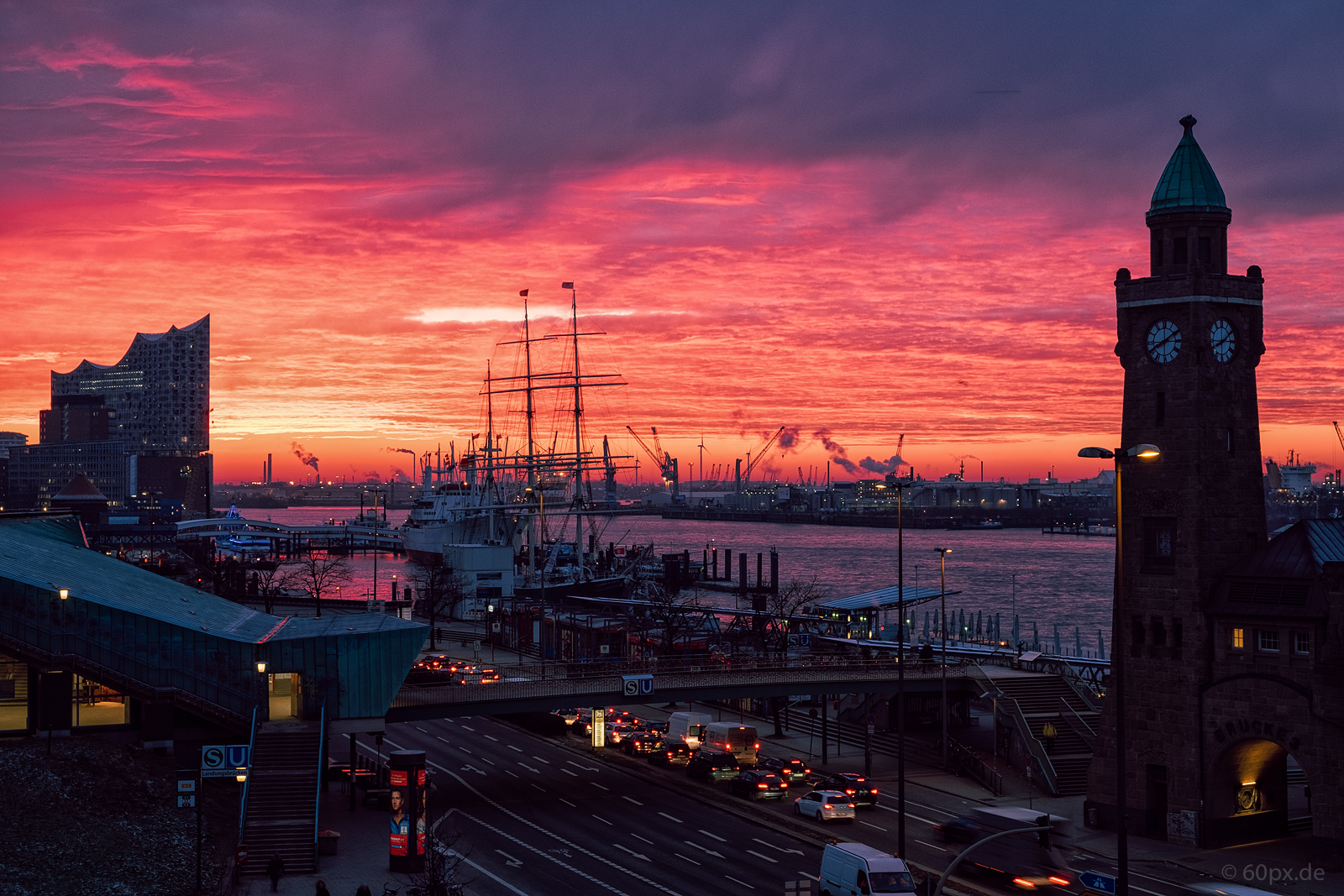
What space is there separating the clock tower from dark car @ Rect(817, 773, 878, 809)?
8776 millimetres

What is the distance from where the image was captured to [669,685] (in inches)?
2324

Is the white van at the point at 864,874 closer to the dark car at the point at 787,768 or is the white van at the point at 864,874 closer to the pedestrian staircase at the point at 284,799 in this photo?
the pedestrian staircase at the point at 284,799

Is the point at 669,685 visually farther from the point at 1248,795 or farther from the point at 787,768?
the point at 1248,795

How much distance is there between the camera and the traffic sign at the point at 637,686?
188 feet

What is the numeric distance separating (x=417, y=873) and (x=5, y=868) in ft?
39.8

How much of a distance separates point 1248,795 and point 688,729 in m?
26.7

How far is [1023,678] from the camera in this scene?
64188mm

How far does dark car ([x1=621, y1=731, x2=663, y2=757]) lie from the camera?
2544 inches

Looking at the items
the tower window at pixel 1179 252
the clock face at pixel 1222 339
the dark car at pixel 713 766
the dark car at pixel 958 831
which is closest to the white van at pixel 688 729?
the dark car at pixel 713 766

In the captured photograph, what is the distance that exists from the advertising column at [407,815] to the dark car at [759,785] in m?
16.9

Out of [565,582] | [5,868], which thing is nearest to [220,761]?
[5,868]

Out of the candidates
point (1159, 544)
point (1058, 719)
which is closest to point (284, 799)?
point (1159, 544)

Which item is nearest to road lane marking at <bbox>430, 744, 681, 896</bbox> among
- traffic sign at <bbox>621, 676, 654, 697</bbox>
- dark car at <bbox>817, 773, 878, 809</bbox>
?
traffic sign at <bbox>621, 676, 654, 697</bbox>

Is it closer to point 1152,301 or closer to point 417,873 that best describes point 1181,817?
point 1152,301
